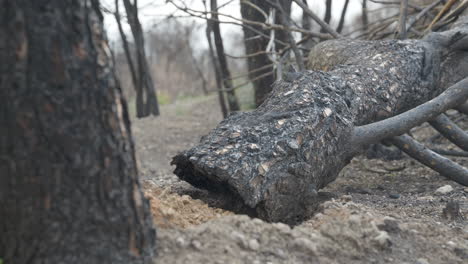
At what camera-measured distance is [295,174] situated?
2537 mm

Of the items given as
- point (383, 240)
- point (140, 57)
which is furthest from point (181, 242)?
point (140, 57)

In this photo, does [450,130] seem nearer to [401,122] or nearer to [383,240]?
[401,122]

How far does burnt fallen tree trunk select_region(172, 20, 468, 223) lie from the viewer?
8.04 feet

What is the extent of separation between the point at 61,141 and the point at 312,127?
59.6 inches

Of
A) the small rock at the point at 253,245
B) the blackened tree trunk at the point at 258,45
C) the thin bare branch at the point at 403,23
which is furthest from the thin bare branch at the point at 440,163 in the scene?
the blackened tree trunk at the point at 258,45

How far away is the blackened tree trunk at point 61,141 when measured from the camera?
4.57ft

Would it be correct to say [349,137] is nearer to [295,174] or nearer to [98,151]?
[295,174]

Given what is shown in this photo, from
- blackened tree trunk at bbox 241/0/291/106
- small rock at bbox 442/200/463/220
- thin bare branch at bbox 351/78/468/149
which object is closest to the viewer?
small rock at bbox 442/200/463/220

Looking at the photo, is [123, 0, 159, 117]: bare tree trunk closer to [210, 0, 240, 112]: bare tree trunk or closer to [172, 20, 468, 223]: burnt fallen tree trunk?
[210, 0, 240, 112]: bare tree trunk

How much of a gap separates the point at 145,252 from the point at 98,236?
0.19 meters

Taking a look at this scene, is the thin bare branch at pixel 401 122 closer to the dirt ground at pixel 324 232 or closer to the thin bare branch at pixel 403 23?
the dirt ground at pixel 324 232

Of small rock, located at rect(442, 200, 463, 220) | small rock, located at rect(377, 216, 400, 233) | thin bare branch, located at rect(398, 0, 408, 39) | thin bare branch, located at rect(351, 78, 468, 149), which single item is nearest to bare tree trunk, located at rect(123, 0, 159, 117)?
thin bare branch, located at rect(398, 0, 408, 39)

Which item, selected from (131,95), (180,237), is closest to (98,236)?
(180,237)

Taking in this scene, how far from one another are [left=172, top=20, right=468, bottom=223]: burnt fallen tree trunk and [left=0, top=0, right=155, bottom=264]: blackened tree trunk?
0.91 meters
